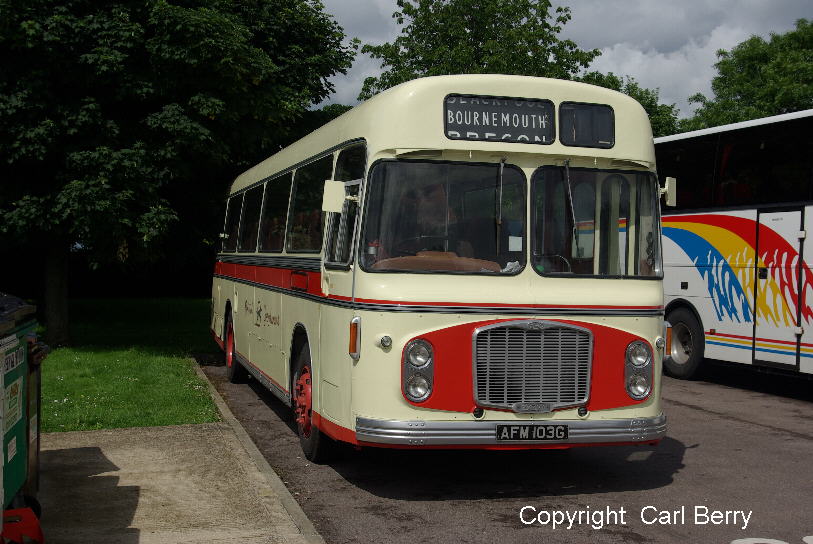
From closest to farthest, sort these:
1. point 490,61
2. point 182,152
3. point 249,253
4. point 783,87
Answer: point 249,253 < point 182,152 < point 490,61 < point 783,87

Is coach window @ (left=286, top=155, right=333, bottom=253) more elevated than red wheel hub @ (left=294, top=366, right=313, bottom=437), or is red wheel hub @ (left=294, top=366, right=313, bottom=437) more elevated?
coach window @ (left=286, top=155, right=333, bottom=253)

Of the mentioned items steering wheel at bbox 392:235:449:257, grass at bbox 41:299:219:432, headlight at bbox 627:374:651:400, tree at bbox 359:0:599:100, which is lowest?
grass at bbox 41:299:219:432

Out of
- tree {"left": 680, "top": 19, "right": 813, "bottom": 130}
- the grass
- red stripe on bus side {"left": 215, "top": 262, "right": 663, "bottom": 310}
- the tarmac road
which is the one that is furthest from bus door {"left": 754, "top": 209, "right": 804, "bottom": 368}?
tree {"left": 680, "top": 19, "right": 813, "bottom": 130}

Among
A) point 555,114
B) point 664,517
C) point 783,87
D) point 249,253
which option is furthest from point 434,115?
point 783,87

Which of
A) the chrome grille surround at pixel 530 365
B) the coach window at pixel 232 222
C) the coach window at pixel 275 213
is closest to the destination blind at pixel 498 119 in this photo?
the chrome grille surround at pixel 530 365

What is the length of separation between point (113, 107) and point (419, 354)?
37.9ft

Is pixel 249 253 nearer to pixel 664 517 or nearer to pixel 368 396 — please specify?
pixel 368 396

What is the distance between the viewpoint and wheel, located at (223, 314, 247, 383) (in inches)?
557

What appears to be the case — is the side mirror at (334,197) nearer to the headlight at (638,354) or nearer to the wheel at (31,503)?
the headlight at (638,354)

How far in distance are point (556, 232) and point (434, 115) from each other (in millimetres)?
1318

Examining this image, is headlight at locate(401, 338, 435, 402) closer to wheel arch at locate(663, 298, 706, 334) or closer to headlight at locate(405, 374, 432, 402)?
headlight at locate(405, 374, 432, 402)

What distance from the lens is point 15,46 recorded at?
15.1m

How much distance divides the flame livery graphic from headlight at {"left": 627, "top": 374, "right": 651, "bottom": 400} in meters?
6.50

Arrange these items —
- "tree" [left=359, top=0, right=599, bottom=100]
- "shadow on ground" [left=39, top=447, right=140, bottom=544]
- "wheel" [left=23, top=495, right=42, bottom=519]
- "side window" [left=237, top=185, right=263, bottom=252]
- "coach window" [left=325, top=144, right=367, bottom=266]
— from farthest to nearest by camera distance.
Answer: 1. "tree" [left=359, top=0, right=599, bottom=100]
2. "side window" [left=237, top=185, right=263, bottom=252]
3. "coach window" [left=325, top=144, right=367, bottom=266]
4. "shadow on ground" [left=39, top=447, right=140, bottom=544]
5. "wheel" [left=23, top=495, right=42, bottom=519]
